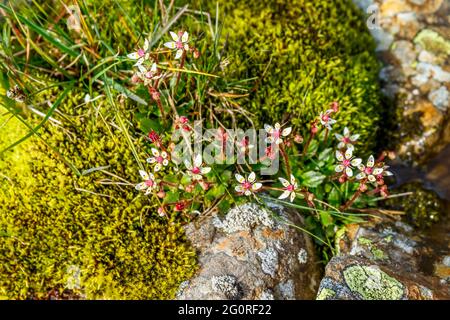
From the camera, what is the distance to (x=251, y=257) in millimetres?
3361

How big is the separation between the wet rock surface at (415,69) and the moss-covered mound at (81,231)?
94.3 inches

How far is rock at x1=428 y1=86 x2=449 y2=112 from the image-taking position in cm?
437

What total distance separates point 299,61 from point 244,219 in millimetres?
1493

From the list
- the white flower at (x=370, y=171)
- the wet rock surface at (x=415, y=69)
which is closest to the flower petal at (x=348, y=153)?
the white flower at (x=370, y=171)

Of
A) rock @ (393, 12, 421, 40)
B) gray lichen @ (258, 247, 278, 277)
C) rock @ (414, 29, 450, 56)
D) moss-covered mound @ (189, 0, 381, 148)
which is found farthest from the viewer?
rock @ (393, 12, 421, 40)

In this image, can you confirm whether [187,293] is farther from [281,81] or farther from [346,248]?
[281,81]

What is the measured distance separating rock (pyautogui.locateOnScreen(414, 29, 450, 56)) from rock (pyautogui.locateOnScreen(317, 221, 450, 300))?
Answer: 186 centimetres

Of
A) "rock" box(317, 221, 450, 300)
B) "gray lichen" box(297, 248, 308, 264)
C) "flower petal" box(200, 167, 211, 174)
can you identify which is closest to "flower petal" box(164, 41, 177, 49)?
"flower petal" box(200, 167, 211, 174)

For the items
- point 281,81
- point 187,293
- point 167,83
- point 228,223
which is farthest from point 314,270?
point 167,83

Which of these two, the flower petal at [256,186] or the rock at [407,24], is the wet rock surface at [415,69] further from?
the flower petal at [256,186]

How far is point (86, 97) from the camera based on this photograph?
11.9 feet

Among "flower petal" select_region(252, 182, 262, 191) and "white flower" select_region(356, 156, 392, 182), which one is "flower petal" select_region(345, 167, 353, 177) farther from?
"flower petal" select_region(252, 182, 262, 191)

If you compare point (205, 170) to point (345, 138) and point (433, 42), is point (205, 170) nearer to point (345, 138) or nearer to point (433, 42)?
point (345, 138)

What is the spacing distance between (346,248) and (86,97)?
232cm
